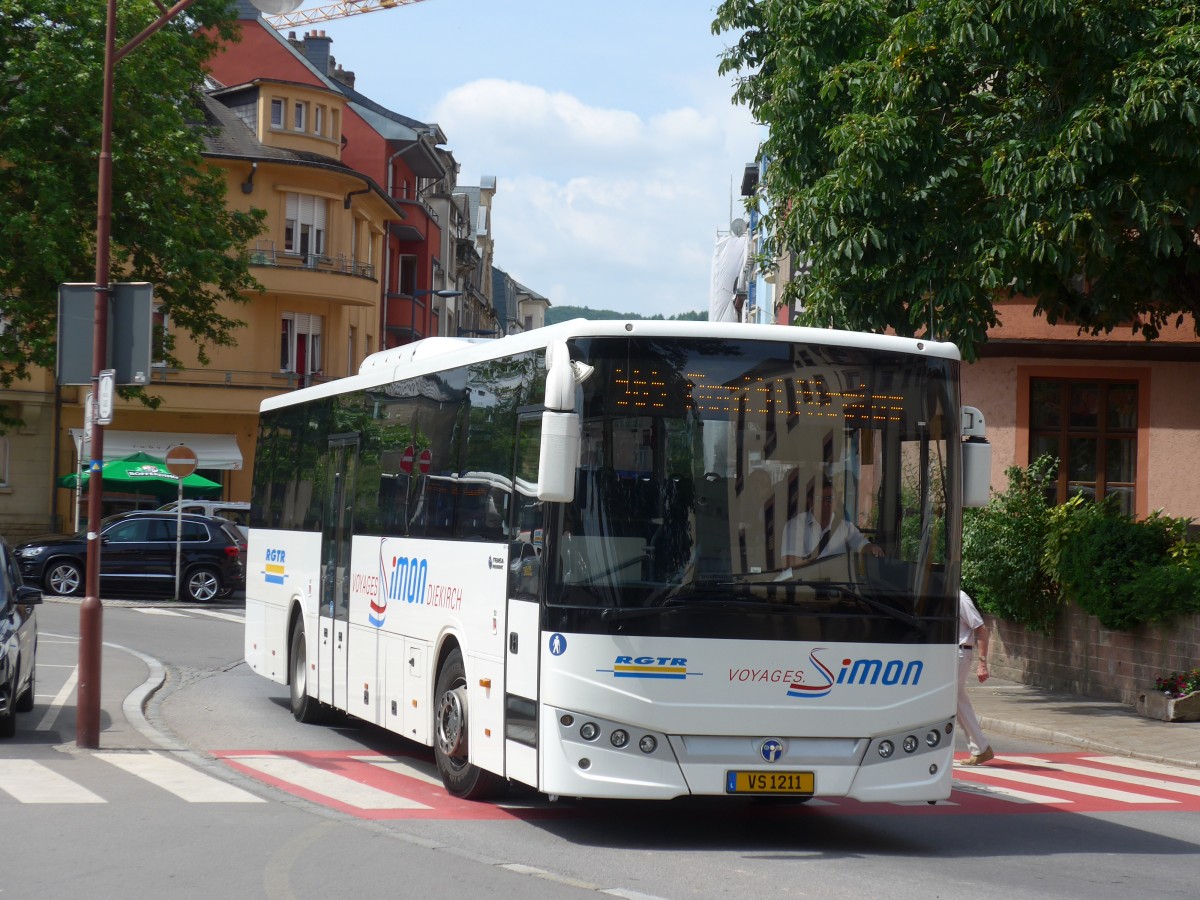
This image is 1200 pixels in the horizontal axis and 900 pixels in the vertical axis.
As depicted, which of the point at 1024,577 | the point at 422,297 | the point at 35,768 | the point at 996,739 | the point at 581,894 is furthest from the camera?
the point at 422,297

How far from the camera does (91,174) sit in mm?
34250

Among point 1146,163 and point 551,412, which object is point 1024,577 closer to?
point 1146,163

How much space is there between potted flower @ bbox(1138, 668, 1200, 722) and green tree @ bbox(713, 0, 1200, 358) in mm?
4259

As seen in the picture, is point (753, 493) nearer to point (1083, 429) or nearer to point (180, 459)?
point (1083, 429)

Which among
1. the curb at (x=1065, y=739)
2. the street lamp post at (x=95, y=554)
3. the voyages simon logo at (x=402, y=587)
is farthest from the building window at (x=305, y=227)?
the voyages simon logo at (x=402, y=587)

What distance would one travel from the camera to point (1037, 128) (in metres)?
16.8

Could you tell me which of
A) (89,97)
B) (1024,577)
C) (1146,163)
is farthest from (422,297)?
(1146,163)

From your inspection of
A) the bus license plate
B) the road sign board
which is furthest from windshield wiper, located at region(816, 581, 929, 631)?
the road sign board

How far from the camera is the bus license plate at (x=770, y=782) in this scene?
9219 mm

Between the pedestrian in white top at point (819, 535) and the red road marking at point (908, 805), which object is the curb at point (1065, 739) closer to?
the red road marking at point (908, 805)

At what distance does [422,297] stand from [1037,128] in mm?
51903

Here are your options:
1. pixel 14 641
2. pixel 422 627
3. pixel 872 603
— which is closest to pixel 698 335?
pixel 872 603

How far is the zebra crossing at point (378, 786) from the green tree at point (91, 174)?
877 inches

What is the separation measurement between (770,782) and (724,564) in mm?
1238
